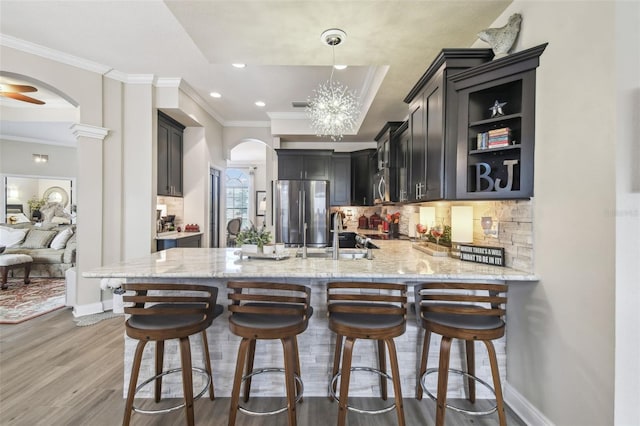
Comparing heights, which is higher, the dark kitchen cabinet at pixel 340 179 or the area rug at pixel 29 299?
the dark kitchen cabinet at pixel 340 179

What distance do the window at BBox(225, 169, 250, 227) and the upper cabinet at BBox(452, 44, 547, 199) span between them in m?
8.82

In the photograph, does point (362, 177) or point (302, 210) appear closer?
point (302, 210)

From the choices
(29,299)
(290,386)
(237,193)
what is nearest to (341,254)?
(290,386)

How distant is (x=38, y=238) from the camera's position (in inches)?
223

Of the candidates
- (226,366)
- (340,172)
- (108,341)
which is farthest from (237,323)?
(340,172)

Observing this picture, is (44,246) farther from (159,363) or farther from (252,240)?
(252,240)

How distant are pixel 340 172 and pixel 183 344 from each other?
14.6ft

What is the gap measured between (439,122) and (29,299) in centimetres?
596

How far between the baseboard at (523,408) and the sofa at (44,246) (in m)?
6.98

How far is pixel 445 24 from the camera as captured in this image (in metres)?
2.06

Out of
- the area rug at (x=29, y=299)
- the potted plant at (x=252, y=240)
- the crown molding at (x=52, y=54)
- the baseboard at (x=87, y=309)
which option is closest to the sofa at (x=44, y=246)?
the area rug at (x=29, y=299)

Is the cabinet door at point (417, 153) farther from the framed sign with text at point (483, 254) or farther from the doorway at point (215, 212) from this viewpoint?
the doorway at point (215, 212)

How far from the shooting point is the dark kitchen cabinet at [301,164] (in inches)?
217

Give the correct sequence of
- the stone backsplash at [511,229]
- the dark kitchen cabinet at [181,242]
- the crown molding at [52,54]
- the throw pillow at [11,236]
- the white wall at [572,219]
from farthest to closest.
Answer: the throw pillow at [11,236]
the dark kitchen cabinet at [181,242]
the crown molding at [52,54]
the stone backsplash at [511,229]
the white wall at [572,219]
